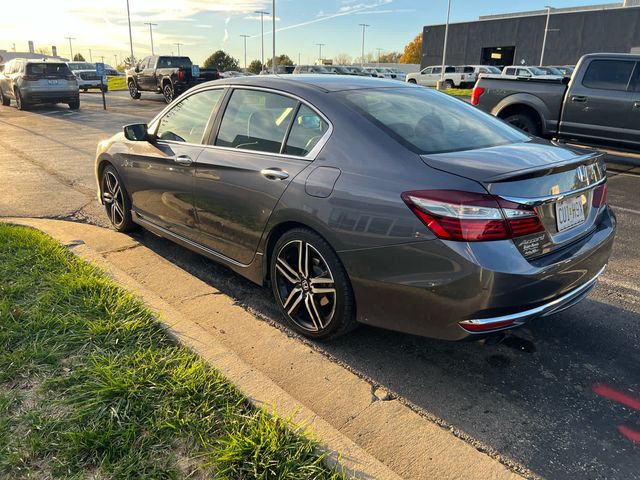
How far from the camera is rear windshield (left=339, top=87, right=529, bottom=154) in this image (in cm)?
298

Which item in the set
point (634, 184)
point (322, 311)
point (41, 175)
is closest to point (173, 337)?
point (322, 311)

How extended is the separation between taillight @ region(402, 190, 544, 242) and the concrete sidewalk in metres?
0.95

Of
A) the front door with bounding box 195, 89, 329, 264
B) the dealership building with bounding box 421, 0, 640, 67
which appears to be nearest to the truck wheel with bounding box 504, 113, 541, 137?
the front door with bounding box 195, 89, 329, 264

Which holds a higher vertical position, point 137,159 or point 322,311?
point 137,159

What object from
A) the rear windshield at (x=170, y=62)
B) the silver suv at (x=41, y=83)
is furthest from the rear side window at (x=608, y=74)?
the rear windshield at (x=170, y=62)

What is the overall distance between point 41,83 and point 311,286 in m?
20.4

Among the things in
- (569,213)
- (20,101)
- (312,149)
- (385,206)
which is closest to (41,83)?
(20,101)

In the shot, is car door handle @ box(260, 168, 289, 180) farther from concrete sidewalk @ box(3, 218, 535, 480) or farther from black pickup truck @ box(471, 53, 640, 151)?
black pickup truck @ box(471, 53, 640, 151)

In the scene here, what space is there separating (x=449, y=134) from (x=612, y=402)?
174 centimetres

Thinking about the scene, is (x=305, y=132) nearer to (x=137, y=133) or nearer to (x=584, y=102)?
(x=137, y=133)

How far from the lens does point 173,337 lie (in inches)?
119

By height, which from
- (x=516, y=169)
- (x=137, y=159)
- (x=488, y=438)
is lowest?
(x=488, y=438)

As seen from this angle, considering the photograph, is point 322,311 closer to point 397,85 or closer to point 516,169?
point 516,169

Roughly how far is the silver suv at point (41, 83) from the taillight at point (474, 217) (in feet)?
68.9
